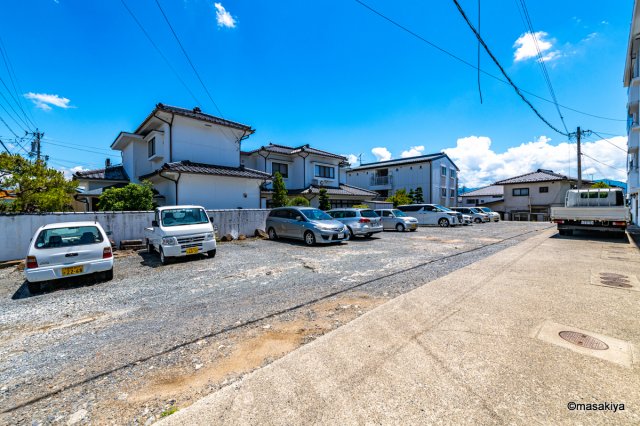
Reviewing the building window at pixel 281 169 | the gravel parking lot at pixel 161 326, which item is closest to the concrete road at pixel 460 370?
the gravel parking lot at pixel 161 326

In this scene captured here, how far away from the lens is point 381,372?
2.66m

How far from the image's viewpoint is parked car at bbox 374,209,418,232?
57.0 feet

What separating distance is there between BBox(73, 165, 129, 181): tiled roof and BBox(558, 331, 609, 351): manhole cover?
79.8 feet

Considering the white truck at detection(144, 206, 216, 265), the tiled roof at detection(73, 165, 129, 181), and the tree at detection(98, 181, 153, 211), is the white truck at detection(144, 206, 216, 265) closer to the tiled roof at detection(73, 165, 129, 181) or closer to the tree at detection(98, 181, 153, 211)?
the tree at detection(98, 181, 153, 211)

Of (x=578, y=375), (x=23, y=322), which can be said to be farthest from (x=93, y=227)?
(x=578, y=375)

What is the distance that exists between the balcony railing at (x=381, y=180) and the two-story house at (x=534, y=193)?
1504 centimetres

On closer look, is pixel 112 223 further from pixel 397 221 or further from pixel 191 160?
pixel 397 221

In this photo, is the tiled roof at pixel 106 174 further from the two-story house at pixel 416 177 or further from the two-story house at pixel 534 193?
the two-story house at pixel 534 193

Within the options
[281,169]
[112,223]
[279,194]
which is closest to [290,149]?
[281,169]

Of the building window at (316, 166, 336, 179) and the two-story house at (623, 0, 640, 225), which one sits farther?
the building window at (316, 166, 336, 179)

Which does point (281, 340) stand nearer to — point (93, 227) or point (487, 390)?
point (487, 390)

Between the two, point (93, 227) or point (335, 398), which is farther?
point (93, 227)

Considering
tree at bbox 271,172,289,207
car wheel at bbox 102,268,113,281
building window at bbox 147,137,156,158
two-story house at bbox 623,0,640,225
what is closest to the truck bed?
two-story house at bbox 623,0,640,225

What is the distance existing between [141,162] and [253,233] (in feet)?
36.6
